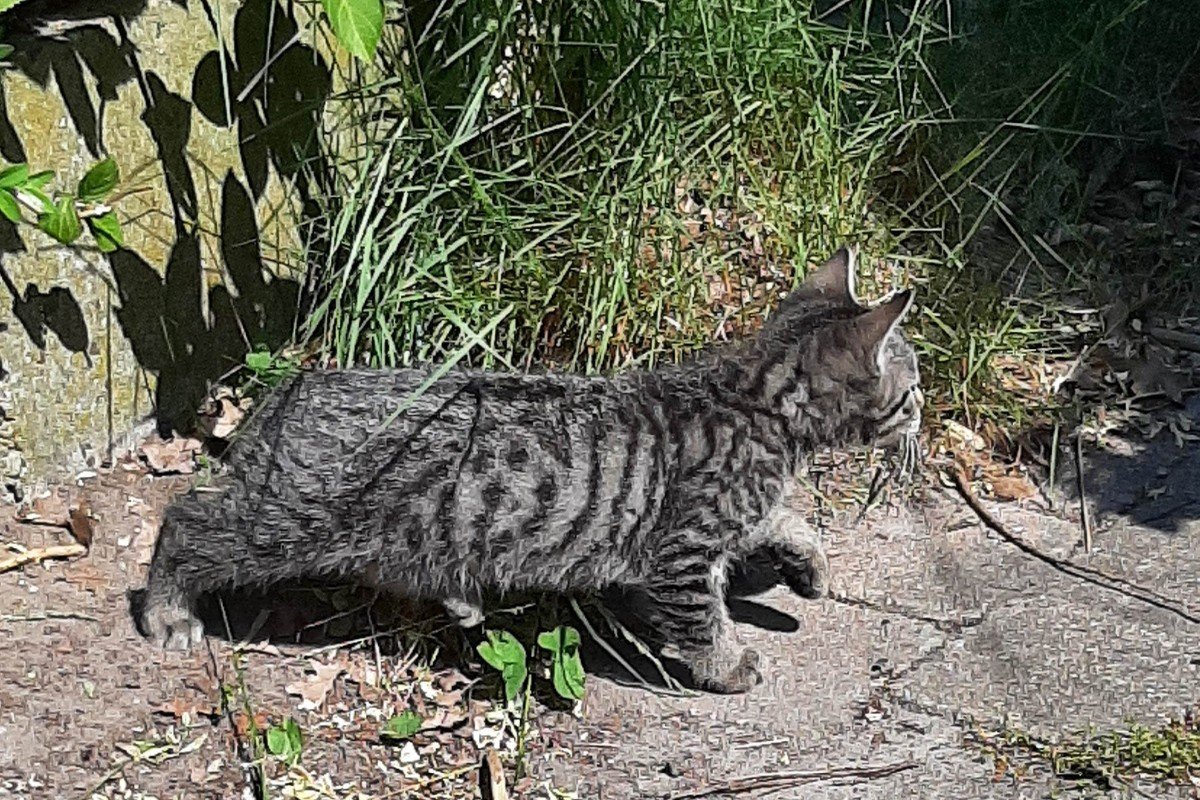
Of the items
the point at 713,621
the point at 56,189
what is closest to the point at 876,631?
the point at 713,621

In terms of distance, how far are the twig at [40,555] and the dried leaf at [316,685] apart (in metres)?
0.68

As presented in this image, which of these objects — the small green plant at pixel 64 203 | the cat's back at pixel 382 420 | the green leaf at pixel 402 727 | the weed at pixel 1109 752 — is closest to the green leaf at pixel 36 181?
the small green plant at pixel 64 203

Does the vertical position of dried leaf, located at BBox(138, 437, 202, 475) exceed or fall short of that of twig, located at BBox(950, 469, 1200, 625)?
it exceeds it

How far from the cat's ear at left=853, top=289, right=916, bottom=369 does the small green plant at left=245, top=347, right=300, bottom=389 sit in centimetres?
147

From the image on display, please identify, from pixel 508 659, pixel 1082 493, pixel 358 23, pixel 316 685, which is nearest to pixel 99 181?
pixel 358 23

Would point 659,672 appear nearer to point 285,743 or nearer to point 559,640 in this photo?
point 559,640

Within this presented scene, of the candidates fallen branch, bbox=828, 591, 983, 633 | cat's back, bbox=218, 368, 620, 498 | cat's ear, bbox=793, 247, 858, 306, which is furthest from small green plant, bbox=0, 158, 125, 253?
fallen branch, bbox=828, 591, 983, 633

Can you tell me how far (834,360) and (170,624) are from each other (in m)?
1.67

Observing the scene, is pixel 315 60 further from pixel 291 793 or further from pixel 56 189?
pixel 291 793

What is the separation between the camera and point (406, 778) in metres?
3.51

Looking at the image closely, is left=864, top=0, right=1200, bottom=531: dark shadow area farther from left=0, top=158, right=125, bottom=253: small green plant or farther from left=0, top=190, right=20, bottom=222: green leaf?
left=0, top=190, right=20, bottom=222: green leaf

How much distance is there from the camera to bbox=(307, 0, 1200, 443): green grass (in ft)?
13.5

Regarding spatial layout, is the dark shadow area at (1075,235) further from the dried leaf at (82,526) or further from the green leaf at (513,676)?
the dried leaf at (82,526)

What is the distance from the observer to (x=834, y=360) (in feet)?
12.3
